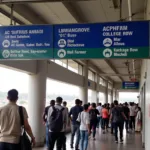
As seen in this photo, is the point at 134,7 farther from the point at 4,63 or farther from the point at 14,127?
the point at 14,127

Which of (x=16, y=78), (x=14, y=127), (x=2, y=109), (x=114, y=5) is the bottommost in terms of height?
(x=14, y=127)

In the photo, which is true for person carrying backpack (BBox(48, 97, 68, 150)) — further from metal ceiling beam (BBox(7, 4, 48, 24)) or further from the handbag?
metal ceiling beam (BBox(7, 4, 48, 24))

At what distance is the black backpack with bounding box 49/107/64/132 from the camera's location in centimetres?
625

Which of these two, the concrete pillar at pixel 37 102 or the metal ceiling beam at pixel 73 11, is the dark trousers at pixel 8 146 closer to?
the metal ceiling beam at pixel 73 11

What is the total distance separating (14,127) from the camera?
3.98 m

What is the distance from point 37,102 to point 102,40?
5.19 m

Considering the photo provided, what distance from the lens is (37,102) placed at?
9.92 metres

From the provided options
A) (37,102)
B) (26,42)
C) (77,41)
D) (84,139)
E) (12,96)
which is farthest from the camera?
(37,102)

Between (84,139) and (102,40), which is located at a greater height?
(102,40)

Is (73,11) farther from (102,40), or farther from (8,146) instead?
(8,146)

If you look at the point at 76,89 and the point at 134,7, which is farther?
the point at 76,89

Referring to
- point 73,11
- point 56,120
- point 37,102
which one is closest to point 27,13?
point 73,11

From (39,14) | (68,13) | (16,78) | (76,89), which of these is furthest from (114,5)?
(76,89)

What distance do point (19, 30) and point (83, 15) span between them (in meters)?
3.38
